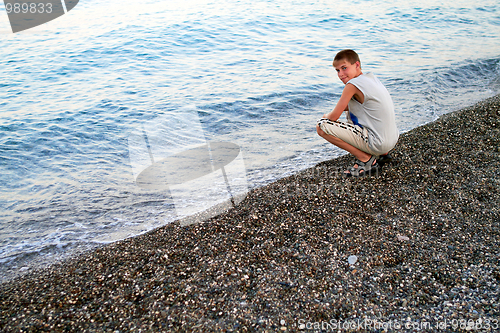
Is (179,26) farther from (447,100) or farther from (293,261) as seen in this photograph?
(293,261)

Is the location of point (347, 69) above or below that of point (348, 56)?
below

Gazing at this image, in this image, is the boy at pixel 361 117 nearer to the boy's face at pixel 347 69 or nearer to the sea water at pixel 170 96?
the boy's face at pixel 347 69

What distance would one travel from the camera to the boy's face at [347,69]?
4.00m

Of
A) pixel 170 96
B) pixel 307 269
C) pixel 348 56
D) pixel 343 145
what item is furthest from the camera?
pixel 170 96

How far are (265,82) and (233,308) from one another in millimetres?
8935

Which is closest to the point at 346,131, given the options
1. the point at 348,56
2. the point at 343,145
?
the point at 343,145

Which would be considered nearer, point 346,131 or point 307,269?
point 307,269

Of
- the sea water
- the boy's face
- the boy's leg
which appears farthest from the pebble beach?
the boy's face

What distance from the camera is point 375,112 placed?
13.3ft

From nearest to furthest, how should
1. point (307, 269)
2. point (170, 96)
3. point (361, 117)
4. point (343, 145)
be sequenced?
point (307, 269)
point (361, 117)
point (343, 145)
point (170, 96)

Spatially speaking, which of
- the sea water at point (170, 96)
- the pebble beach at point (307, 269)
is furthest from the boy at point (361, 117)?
the sea water at point (170, 96)

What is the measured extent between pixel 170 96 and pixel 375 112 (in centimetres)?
713

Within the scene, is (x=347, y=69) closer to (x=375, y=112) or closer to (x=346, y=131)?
(x=375, y=112)

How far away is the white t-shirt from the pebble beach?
53 centimetres
